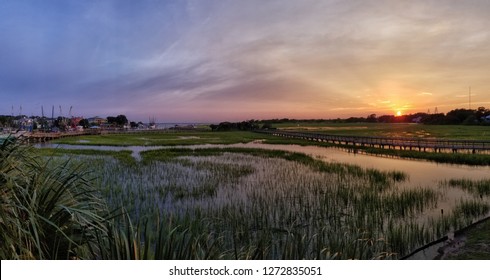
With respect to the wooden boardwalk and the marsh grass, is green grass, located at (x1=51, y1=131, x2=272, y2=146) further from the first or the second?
the marsh grass

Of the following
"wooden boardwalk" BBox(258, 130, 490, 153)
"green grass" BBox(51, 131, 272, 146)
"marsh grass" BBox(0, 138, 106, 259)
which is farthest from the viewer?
"green grass" BBox(51, 131, 272, 146)

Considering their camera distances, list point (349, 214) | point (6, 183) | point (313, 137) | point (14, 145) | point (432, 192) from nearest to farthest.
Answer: point (6, 183) < point (14, 145) < point (349, 214) < point (432, 192) < point (313, 137)

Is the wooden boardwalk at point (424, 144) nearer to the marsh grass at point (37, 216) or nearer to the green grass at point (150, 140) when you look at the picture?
the green grass at point (150, 140)

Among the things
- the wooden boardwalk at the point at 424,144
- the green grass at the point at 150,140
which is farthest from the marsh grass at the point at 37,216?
the green grass at the point at 150,140

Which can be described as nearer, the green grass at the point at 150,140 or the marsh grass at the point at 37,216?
the marsh grass at the point at 37,216

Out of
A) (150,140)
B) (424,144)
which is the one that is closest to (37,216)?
(424,144)

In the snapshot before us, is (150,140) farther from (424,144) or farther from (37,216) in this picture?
(37,216)

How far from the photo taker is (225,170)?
21.0 metres

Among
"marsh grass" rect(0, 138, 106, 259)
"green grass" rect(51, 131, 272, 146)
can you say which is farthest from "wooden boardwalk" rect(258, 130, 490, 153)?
"marsh grass" rect(0, 138, 106, 259)

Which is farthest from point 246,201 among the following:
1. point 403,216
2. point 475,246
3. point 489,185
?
point 489,185

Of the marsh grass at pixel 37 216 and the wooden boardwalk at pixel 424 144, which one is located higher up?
the marsh grass at pixel 37 216

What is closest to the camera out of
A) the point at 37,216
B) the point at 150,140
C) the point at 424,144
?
the point at 37,216
